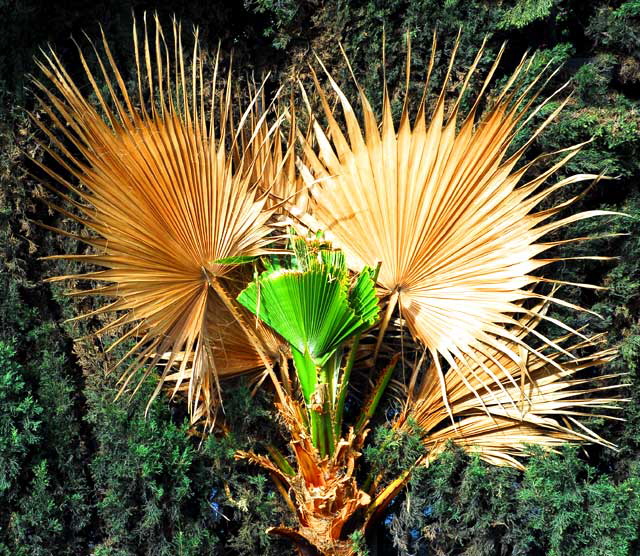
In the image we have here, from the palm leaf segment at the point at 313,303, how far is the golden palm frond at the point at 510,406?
0.55 meters

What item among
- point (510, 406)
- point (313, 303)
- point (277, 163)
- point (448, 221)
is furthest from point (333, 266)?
point (510, 406)

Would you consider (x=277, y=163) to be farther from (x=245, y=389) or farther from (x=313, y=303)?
(x=245, y=389)

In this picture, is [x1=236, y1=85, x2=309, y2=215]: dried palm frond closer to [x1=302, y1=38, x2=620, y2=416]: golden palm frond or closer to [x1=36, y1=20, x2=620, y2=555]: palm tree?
[x1=36, y1=20, x2=620, y2=555]: palm tree

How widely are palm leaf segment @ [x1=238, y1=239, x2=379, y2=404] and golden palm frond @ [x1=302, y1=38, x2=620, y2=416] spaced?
201 mm

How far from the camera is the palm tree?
317 centimetres

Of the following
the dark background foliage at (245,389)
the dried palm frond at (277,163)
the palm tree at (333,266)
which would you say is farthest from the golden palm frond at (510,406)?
the dried palm frond at (277,163)

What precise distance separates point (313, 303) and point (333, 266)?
166 mm

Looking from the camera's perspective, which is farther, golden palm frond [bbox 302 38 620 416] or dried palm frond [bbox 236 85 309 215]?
dried palm frond [bbox 236 85 309 215]

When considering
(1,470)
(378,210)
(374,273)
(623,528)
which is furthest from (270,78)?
(623,528)

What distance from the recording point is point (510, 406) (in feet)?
11.6

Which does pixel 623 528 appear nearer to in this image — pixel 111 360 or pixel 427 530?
pixel 427 530

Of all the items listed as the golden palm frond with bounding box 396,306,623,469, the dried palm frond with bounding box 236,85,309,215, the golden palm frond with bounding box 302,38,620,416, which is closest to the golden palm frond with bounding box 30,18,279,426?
the dried palm frond with bounding box 236,85,309,215

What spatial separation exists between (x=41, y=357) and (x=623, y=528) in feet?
8.79

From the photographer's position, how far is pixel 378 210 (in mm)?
3350
